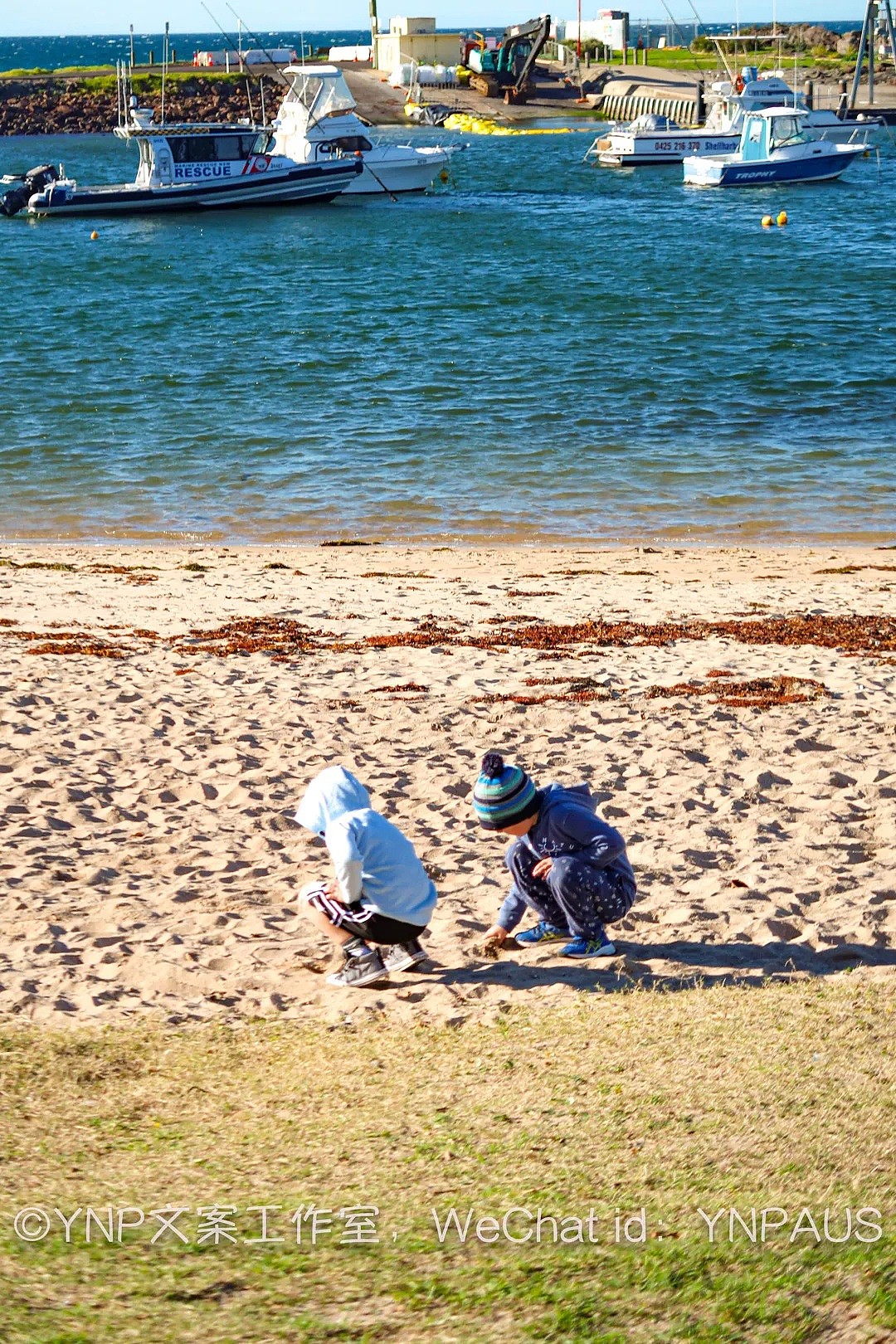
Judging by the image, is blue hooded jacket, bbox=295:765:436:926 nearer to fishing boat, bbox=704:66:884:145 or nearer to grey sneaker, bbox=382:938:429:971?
grey sneaker, bbox=382:938:429:971

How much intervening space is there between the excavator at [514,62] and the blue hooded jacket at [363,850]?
4034 inches

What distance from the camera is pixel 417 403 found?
2333cm

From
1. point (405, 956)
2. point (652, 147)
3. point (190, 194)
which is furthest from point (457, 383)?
point (652, 147)

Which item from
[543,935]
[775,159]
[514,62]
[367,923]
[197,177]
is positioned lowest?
[543,935]

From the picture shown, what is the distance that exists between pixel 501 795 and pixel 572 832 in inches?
16.3

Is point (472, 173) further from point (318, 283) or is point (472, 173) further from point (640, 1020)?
point (640, 1020)

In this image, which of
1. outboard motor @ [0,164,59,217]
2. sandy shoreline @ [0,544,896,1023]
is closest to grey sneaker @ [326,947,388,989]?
sandy shoreline @ [0,544,896,1023]

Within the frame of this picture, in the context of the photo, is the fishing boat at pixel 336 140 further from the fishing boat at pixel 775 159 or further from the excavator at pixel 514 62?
the excavator at pixel 514 62

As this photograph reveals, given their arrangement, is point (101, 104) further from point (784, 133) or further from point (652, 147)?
point (784, 133)

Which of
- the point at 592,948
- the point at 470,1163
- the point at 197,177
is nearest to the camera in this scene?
the point at 470,1163

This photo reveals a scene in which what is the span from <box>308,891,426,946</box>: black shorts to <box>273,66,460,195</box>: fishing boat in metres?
53.7

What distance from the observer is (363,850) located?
5.59 meters

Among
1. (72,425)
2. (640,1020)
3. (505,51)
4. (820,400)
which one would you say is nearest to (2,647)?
(640,1020)

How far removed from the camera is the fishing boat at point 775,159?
191 ft
